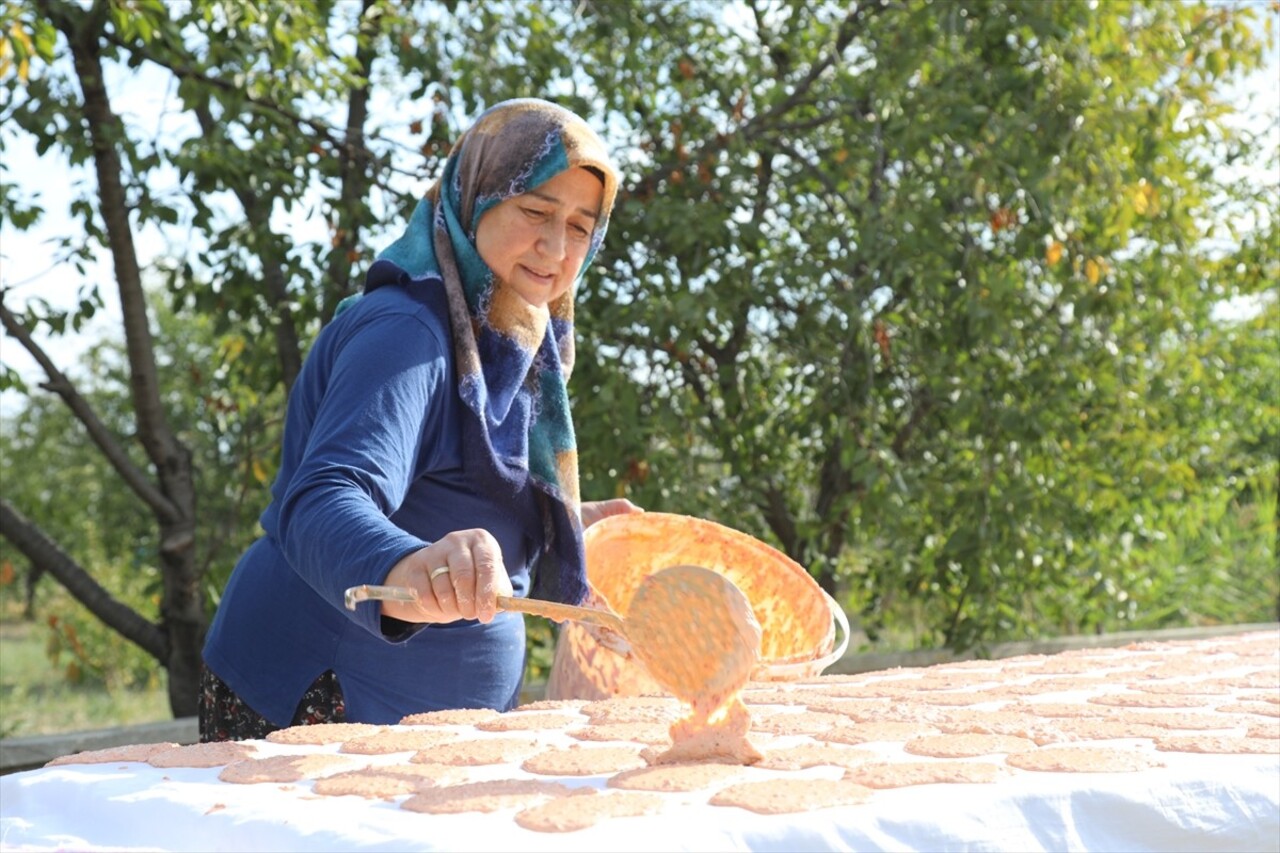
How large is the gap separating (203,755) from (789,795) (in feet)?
2.05

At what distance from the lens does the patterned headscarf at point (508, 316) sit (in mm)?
1887

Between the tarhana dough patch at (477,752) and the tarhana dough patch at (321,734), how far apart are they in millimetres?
127

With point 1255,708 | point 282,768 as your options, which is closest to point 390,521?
point 282,768

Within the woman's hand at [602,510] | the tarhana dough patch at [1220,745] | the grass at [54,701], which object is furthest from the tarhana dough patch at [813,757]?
the grass at [54,701]

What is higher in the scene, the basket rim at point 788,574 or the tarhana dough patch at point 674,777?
the basket rim at point 788,574

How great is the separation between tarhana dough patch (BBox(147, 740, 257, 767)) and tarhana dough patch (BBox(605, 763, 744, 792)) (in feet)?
1.34

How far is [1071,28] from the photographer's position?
4.32 m

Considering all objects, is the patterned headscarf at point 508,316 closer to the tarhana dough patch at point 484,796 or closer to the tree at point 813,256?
the tarhana dough patch at point 484,796

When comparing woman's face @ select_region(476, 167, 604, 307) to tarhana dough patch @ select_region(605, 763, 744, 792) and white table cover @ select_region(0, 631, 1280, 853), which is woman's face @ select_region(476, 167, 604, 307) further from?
tarhana dough patch @ select_region(605, 763, 744, 792)

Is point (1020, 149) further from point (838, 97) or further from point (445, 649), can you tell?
point (445, 649)

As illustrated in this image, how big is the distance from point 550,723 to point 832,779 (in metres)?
0.46

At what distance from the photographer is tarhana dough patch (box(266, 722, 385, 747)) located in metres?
1.55

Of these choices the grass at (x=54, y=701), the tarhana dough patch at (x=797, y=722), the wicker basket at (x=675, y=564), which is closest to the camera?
the tarhana dough patch at (x=797, y=722)

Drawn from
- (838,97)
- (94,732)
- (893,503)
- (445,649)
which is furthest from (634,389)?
(445,649)
